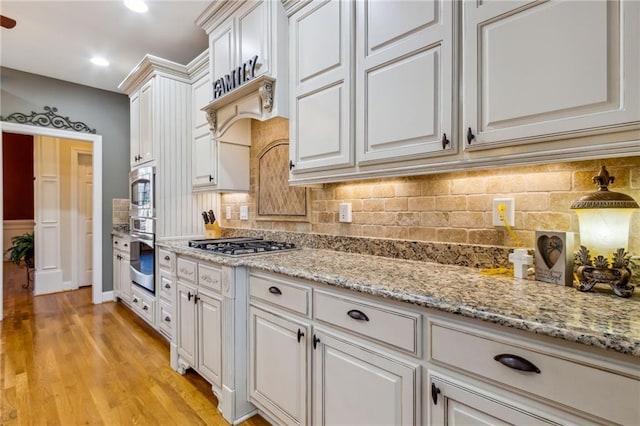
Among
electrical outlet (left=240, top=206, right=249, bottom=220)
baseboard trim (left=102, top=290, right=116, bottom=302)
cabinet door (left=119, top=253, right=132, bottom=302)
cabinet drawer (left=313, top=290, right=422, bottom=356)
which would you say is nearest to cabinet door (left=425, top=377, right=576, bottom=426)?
cabinet drawer (left=313, top=290, right=422, bottom=356)

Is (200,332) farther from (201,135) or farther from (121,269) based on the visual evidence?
(121,269)

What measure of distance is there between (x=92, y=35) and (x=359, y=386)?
350 centimetres

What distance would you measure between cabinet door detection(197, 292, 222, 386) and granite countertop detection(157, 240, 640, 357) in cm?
45

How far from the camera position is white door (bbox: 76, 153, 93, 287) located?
4691 mm

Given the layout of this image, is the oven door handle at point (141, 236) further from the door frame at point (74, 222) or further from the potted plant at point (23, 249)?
the potted plant at point (23, 249)

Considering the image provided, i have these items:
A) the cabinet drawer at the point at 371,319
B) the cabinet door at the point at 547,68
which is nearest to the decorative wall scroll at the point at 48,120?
the cabinet drawer at the point at 371,319

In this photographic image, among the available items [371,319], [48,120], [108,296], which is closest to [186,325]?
[371,319]

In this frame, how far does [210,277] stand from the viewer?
193 cm

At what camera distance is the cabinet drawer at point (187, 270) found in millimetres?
2107

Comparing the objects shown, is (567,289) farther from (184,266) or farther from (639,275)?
(184,266)

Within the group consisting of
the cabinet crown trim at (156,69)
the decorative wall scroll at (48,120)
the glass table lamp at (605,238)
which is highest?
the cabinet crown trim at (156,69)

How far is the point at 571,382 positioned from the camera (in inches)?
30.3

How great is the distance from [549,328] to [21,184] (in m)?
9.19

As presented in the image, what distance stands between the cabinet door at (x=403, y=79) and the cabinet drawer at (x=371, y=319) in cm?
67
